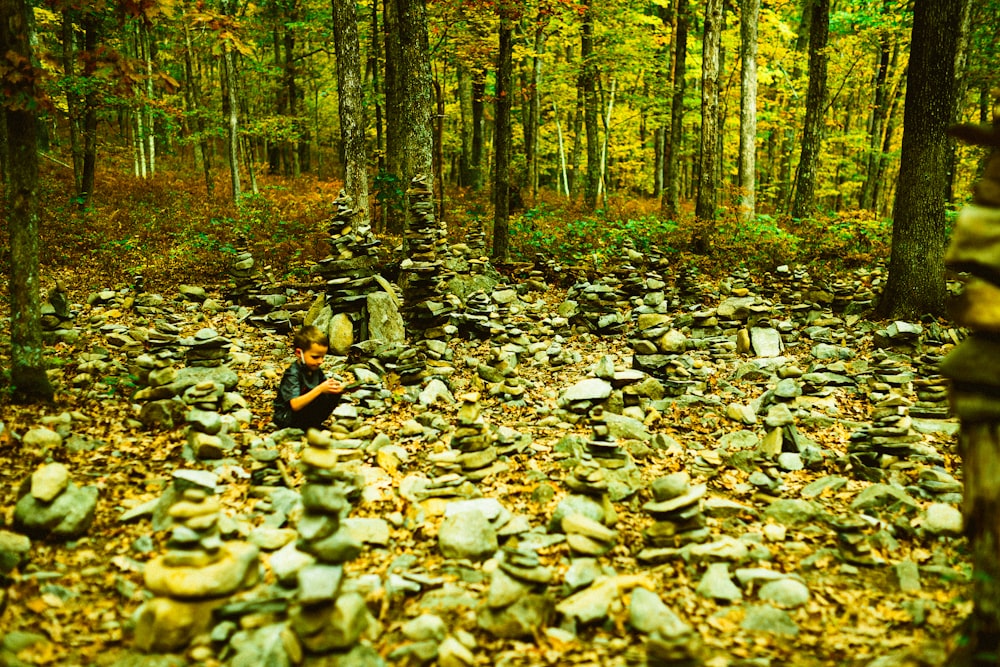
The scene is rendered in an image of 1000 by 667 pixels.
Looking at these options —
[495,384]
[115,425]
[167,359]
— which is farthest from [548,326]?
[115,425]

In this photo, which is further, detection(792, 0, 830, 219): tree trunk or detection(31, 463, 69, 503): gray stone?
detection(792, 0, 830, 219): tree trunk

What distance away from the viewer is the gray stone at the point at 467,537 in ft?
15.1

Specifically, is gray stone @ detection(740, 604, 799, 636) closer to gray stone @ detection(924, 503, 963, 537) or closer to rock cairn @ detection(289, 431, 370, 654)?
gray stone @ detection(924, 503, 963, 537)

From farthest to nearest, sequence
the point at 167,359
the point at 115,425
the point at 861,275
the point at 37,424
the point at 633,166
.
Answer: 1. the point at 633,166
2. the point at 861,275
3. the point at 167,359
4. the point at 115,425
5. the point at 37,424

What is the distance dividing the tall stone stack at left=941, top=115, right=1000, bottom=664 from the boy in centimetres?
546

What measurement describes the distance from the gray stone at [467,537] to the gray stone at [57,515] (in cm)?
277

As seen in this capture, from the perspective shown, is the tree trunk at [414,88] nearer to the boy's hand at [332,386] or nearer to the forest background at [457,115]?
the forest background at [457,115]

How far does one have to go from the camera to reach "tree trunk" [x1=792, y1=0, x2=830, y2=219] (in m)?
15.1

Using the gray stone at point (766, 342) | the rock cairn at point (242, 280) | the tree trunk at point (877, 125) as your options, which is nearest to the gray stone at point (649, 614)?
the gray stone at point (766, 342)

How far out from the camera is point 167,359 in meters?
8.20

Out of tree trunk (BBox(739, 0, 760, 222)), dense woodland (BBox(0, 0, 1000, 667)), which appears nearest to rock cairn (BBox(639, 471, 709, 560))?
dense woodland (BBox(0, 0, 1000, 667))

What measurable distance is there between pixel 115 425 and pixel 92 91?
38.8 feet

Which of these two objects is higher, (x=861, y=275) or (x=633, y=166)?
(x=633, y=166)

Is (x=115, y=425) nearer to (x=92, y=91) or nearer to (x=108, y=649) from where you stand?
(x=108, y=649)
